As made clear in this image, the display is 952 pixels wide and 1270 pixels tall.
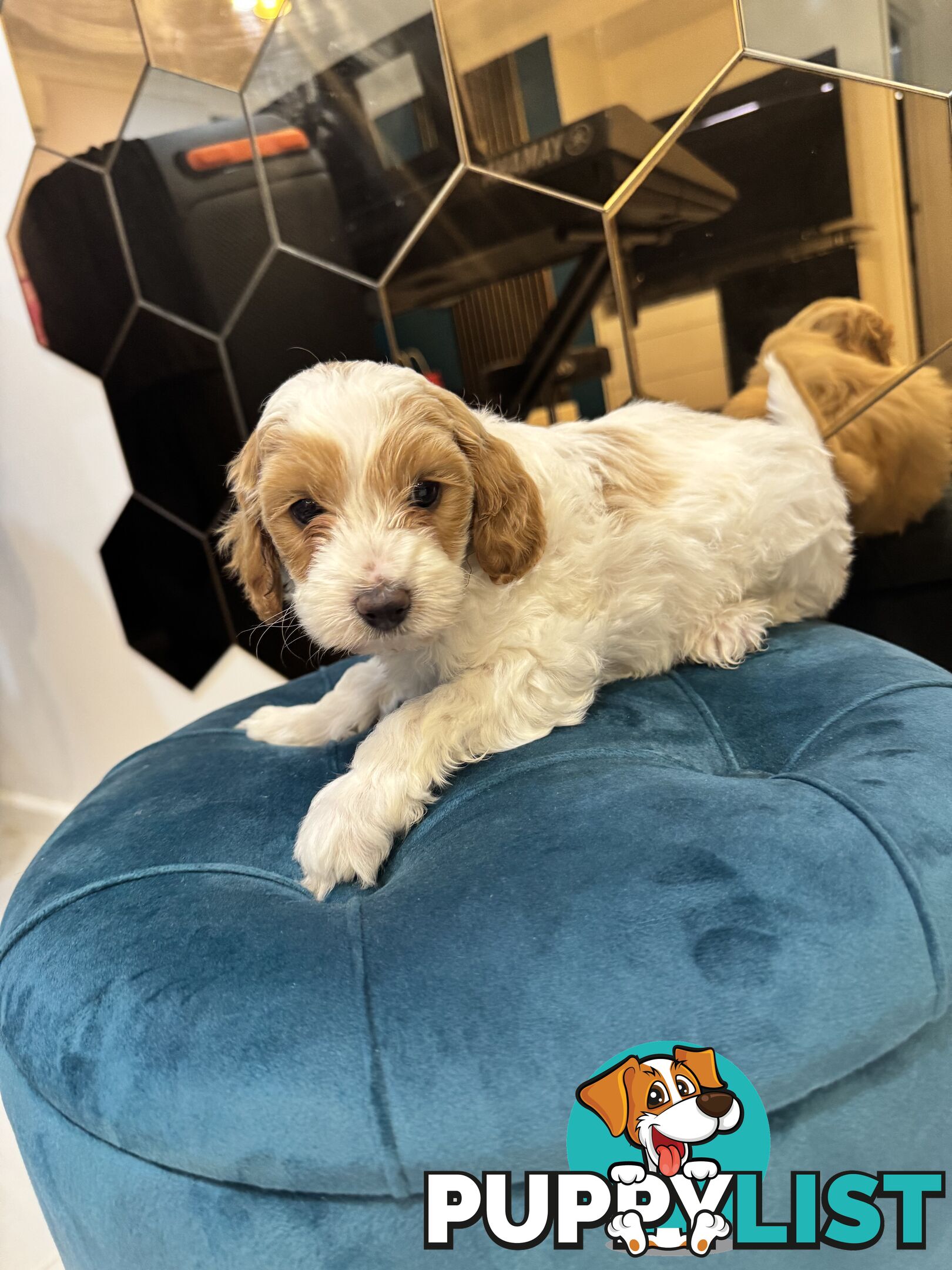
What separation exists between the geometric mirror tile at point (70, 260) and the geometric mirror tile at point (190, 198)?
107 millimetres

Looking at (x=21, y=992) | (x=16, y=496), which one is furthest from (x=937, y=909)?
(x=16, y=496)

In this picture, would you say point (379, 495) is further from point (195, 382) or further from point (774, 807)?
point (195, 382)

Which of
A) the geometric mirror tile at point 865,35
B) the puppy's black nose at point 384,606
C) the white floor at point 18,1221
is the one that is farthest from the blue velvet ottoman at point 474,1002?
the geometric mirror tile at point 865,35

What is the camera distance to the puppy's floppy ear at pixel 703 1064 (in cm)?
99

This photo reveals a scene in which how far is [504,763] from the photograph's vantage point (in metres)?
1.54

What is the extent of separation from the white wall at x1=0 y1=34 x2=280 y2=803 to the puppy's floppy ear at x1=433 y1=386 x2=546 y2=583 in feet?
6.39

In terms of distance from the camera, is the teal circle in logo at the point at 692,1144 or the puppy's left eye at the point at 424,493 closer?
the teal circle in logo at the point at 692,1144

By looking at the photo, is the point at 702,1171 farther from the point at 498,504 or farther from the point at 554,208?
the point at 554,208

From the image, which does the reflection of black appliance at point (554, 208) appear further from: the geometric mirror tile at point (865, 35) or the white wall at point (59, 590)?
the white wall at point (59, 590)

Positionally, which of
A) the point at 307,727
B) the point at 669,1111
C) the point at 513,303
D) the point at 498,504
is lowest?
the point at 669,1111

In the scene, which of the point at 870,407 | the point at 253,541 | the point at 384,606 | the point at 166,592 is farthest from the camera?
the point at 166,592

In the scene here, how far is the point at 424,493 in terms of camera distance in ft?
4.96

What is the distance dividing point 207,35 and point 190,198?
18.6 inches

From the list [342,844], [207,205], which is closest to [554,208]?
[207,205]
